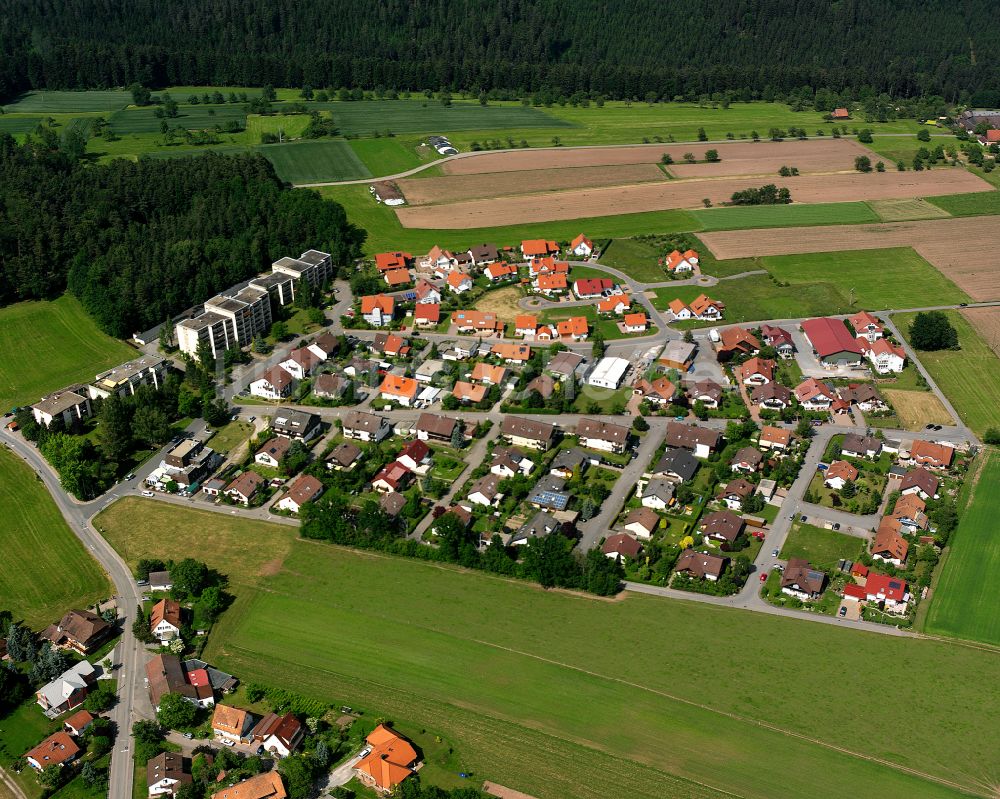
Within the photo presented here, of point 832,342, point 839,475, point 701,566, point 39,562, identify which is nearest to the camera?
point 701,566

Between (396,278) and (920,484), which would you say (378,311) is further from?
(920,484)

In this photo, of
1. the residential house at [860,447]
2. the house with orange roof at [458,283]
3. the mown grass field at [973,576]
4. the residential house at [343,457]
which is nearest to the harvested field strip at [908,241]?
the house with orange roof at [458,283]

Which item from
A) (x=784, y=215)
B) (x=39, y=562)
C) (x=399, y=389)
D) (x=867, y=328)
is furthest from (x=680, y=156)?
(x=39, y=562)

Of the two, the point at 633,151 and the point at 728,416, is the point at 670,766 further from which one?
the point at 633,151

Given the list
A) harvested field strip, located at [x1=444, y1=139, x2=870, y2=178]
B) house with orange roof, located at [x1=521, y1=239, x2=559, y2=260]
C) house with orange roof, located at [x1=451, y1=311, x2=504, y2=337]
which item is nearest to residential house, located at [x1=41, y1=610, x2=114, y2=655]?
house with orange roof, located at [x1=451, y1=311, x2=504, y2=337]

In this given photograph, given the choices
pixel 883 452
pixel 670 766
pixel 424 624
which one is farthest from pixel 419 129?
pixel 670 766

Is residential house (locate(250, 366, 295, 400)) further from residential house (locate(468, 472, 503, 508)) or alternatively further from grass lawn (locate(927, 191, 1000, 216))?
grass lawn (locate(927, 191, 1000, 216))
